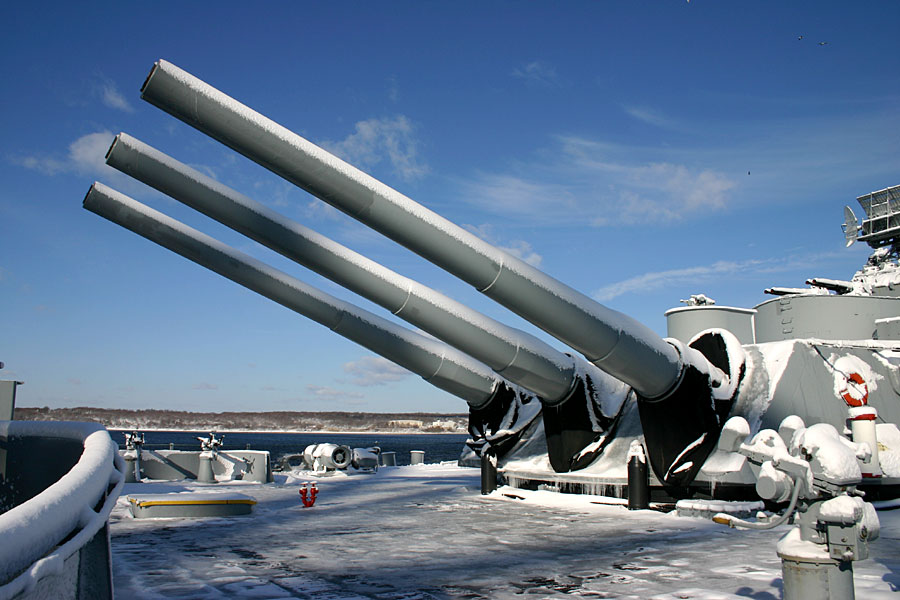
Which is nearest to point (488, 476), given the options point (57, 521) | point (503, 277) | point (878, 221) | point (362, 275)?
point (362, 275)

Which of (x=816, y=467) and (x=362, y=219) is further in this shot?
(x=362, y=219)

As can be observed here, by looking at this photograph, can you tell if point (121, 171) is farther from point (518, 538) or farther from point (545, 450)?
point (545, 450)

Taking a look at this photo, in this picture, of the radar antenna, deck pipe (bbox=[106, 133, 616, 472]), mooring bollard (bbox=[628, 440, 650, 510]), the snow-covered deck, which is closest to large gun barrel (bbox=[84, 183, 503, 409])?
deck pipe (bbox=[106, 133, 616, 472])

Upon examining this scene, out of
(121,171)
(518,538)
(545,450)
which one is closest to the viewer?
(518,538)

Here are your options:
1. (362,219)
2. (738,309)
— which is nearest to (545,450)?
(738,309)

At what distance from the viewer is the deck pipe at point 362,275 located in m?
8.56

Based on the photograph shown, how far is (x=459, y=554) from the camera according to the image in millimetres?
6547

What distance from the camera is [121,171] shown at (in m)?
8.62

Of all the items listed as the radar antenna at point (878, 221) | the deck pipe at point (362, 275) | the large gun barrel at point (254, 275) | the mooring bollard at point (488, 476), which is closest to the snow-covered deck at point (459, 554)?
the mooring bollard at point (488, 476)

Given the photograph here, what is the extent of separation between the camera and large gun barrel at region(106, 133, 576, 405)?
8555 mm

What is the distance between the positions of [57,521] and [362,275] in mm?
7062

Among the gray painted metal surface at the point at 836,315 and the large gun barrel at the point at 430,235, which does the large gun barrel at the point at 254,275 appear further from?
the gray painted metal surface at the point at 836,315

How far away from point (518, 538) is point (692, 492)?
309 centimetres

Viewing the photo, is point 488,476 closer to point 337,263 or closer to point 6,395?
point 337,263
